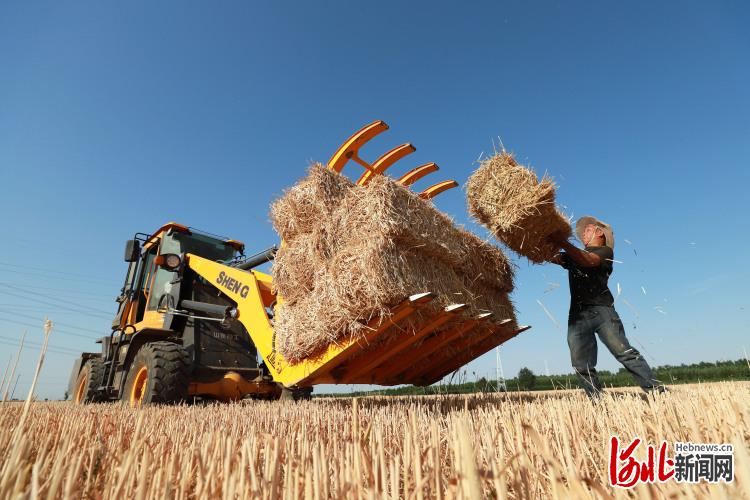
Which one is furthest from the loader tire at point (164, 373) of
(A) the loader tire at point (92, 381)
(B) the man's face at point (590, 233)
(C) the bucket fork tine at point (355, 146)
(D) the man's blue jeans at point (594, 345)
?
(B) the man's face at point (590, 233)

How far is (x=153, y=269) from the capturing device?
6.43 meters

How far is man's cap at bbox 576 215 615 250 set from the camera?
13.4 feet

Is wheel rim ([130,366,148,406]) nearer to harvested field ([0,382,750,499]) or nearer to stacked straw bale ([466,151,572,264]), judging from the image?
harvested field ([0,382,750,499])

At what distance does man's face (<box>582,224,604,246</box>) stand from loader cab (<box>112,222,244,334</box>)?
5.08 meters

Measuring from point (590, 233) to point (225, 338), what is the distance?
4622 mm

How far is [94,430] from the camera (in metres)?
2.14

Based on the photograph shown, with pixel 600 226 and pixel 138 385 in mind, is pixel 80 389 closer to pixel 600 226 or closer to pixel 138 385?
pixel 138 385

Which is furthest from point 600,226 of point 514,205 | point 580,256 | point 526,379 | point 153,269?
point 526,379

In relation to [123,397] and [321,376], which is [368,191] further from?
[123,397]

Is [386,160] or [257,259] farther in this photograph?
[257,259]

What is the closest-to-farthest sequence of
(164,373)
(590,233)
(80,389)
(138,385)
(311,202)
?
1. (311,202)
2. (590,233)
3. (164,373)
4. (138,385)
5. (80,389)

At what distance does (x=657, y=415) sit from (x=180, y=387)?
432 cm

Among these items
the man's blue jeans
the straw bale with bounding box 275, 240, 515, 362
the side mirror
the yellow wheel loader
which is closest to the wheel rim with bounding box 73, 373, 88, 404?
the yellow wheel loader

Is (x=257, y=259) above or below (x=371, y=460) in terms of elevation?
above
